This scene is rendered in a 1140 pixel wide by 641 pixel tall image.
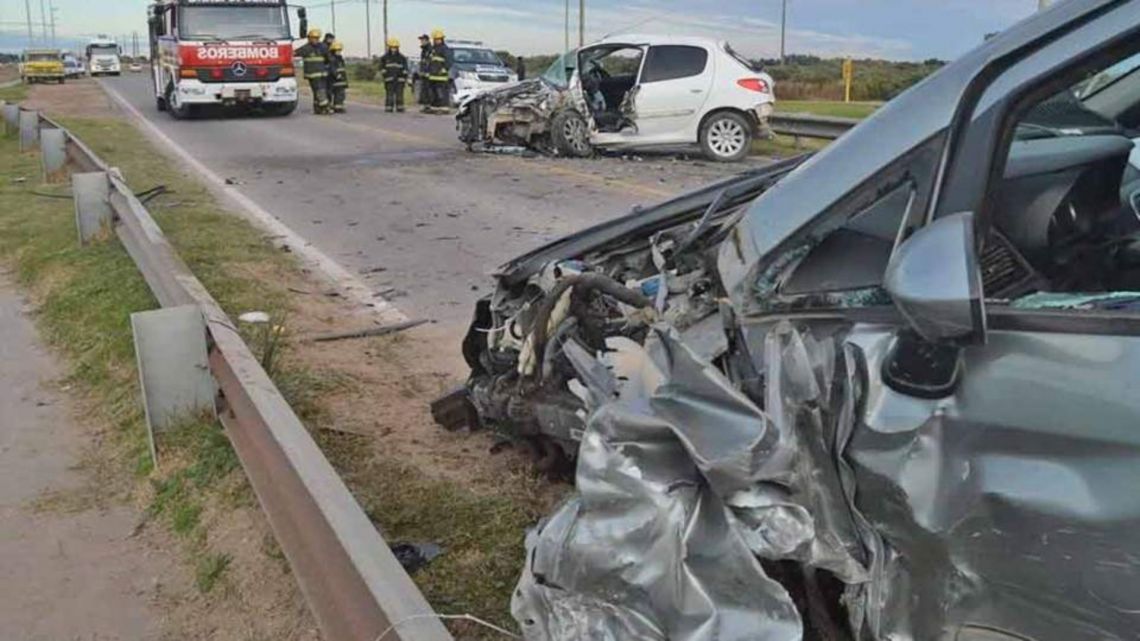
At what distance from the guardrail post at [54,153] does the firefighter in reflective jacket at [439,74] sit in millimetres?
14935

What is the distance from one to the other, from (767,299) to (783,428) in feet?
1.18

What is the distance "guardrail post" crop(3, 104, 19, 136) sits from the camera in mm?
19216

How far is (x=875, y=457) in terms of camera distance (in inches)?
86.2

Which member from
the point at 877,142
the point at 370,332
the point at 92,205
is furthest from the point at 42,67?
the point at 877,142

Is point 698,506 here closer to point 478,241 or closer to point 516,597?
point 516,597

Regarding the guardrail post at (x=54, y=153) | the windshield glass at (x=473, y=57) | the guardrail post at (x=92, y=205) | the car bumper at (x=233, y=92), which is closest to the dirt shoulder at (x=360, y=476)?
the guardrail post at (x=92, y=205)

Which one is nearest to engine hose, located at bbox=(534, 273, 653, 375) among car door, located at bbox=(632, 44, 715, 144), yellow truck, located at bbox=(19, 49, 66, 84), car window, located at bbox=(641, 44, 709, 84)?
car door, located at bbox=(632, 44, 715, 144)

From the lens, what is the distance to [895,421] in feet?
7.05

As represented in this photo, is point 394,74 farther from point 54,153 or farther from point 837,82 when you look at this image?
point 54,153

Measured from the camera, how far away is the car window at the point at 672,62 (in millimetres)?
15695

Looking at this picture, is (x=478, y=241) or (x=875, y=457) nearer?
(x=875, y=457)

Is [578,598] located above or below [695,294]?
below

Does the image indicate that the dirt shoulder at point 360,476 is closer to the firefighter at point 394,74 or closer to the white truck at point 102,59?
the firefighter at point 394,74

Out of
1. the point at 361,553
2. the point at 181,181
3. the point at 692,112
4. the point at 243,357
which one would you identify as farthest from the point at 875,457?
Answer: the point at 692,112
